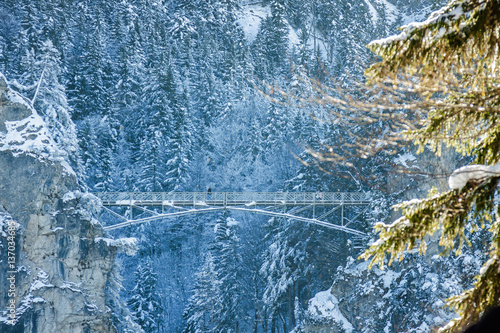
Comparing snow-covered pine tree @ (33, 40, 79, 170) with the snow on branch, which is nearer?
the snow on branch

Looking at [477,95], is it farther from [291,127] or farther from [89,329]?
[291,127]

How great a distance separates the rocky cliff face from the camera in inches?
711

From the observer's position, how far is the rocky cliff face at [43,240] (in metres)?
18.1

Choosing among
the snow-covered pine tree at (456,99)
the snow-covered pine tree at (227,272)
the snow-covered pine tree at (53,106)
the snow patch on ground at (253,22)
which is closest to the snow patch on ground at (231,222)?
the snow-covered pine tree at (227,272)

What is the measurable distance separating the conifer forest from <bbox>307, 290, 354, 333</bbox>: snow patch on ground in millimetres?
76

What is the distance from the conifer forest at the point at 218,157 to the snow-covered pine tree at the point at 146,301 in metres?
0.11

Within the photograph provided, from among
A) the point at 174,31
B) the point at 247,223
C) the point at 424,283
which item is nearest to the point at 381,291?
the point at 424,283

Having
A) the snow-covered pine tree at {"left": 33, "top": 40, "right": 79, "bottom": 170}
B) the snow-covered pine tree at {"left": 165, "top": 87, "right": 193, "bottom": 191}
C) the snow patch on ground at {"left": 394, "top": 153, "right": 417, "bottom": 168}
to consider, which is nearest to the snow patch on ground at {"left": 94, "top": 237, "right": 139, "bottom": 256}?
the snow-covered pine tree at {"left": 33, "top": 40, "right": 79, "bottom": 170}

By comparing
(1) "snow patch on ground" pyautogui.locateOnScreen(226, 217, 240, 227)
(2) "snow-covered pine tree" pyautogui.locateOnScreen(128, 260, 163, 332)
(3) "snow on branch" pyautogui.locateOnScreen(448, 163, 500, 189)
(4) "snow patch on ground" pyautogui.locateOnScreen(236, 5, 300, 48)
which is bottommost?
(2) "snow-covered pine tree" pyautogui.locateOnScreen(128, 260, 163, 332)

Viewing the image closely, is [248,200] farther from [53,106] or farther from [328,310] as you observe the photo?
[53,106]

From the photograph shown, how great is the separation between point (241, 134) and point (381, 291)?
1842cm

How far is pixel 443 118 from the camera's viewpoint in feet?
12.6

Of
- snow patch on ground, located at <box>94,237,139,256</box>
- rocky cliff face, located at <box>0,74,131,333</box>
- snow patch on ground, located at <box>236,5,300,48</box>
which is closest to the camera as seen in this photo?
rocky cliff face, located at <box>0,74,131,333</box>

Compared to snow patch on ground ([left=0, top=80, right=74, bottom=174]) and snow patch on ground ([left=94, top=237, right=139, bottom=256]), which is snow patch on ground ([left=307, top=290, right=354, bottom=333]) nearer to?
snow patch on ground ([left=94, top=237, right=139, bottom=256])
